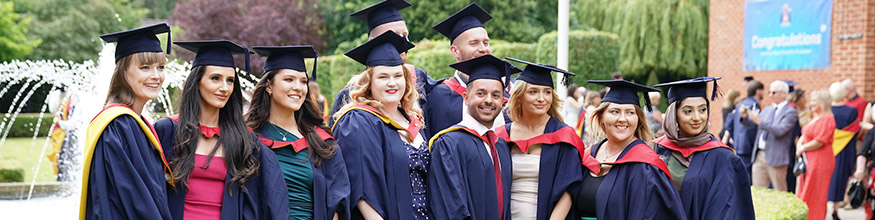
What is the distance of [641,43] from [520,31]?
3.74m

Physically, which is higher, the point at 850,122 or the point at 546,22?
the point at 546,22

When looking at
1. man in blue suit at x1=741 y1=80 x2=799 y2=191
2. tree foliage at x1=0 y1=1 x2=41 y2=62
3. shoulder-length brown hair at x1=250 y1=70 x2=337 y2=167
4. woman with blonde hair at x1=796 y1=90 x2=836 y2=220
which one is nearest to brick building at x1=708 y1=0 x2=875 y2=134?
man in blue suit at x1=741 y1=80 x2=799 y2=191

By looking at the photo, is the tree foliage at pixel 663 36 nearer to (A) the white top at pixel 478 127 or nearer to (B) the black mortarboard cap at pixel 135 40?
(A) the white top at pixel 478 127

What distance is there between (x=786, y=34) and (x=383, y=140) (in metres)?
11.7

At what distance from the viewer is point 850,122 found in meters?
9.86

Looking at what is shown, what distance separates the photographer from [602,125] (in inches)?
180

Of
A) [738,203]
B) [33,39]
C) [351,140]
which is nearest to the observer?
[351,140]

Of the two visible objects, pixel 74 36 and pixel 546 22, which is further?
pixel 74 36

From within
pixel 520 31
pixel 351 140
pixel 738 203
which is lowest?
pixel 738 203

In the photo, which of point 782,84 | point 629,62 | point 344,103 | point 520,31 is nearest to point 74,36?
point 520,31

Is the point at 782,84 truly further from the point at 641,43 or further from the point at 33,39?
the point at 33,39

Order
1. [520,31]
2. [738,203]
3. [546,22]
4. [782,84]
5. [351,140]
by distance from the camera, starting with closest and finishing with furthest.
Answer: [351,140]
[738,203]
[782,84]
[520,31]
[546,22]

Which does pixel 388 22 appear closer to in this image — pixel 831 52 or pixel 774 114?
pixel 774 114

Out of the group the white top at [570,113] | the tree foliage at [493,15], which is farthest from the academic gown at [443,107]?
the tree foliage at [493,15]
